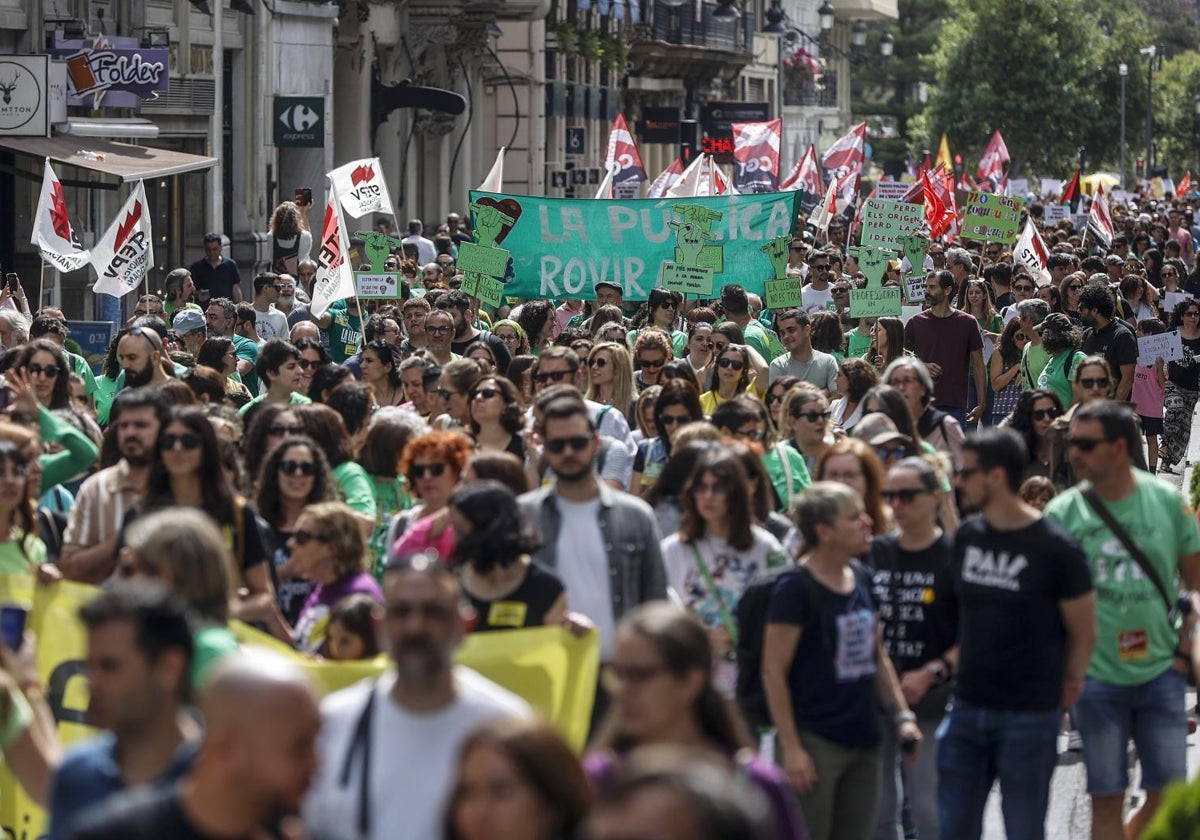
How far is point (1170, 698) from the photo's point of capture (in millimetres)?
7465

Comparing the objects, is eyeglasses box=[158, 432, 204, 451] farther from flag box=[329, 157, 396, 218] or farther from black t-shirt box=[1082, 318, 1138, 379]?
flag box=[329, 157, 396, 218]

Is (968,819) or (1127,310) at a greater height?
(1127,310)

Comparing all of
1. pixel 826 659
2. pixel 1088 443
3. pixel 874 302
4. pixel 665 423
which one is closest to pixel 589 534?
pixel 826 659

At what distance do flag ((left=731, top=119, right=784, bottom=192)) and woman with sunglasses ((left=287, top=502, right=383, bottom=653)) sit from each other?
2412 cm

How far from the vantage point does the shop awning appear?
72.6 ft

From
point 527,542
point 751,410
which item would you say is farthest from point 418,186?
point 527,542

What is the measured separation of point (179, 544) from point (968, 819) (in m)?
2.70

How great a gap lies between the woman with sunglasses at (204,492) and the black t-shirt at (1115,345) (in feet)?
26.2

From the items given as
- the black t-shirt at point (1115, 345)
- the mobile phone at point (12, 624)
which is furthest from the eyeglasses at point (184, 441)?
the black t-shirt at point (1115, 345)

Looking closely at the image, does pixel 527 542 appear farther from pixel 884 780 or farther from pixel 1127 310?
pixel 1127 310

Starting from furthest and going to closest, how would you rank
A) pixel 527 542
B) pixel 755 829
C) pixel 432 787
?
1. pixel 527 542
2. pixel 432 787
3. pixel 755 829

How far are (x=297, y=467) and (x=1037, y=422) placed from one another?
13.7ft

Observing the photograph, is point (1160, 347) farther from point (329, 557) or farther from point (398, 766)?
point (398, 766)

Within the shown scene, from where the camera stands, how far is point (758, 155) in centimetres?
3120
